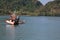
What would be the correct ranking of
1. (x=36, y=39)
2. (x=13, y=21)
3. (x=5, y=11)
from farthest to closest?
(x=5, y=11)
(x=13, y=21)
(x=36, y=39)

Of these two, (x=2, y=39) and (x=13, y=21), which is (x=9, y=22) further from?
(x=2, y=39)

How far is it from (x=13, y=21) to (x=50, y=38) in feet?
113

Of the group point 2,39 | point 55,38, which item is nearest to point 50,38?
point 55,38

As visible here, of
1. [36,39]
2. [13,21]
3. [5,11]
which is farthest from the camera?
[5,11]

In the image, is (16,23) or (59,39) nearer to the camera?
(59,39)

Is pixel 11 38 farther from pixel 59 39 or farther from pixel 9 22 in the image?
pixel 9 22

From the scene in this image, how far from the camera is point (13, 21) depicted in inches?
3236

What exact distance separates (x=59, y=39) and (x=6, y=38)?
9.21m

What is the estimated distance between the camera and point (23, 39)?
4697 centimetres

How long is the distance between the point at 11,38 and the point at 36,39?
4.73 meters

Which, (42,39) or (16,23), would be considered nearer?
(42,39)

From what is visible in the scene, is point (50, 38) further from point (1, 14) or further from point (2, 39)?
point (1, 14)

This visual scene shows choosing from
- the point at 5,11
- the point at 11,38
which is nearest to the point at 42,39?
the point at 11,38

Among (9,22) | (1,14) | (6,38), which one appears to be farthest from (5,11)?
(6,38)
